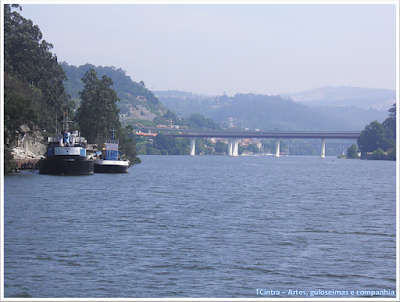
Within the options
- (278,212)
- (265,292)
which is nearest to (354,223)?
(278,212)

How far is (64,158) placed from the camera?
71.8 meters

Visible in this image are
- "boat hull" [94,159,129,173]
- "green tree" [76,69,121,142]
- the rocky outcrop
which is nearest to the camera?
"boat hull" [94,159,129,173]

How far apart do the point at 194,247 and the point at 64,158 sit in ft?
158

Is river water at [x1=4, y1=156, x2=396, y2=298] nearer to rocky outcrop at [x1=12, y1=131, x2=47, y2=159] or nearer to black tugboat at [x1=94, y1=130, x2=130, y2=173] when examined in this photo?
black tugboat at [x1=94, y1=130, x2=130, y2=173]

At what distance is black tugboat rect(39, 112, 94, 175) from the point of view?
235ft

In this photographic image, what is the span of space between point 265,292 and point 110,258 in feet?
25.0

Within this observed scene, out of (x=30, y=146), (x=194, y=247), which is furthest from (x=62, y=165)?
(x=194, y=247)

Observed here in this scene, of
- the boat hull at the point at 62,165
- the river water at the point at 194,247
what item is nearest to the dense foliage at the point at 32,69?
the boat hull at the point at 62,165

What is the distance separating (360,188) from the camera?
66.3 metres

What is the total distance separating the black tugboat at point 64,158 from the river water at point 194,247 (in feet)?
76.1

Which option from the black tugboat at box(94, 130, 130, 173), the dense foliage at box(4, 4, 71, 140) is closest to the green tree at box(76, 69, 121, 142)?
the dense foliage at box(4, 4, 71, 140)

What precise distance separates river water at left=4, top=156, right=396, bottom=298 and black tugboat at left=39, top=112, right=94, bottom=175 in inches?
913

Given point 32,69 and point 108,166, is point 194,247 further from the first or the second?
point 32,69

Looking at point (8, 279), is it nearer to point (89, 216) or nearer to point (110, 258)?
point (110, 258)
